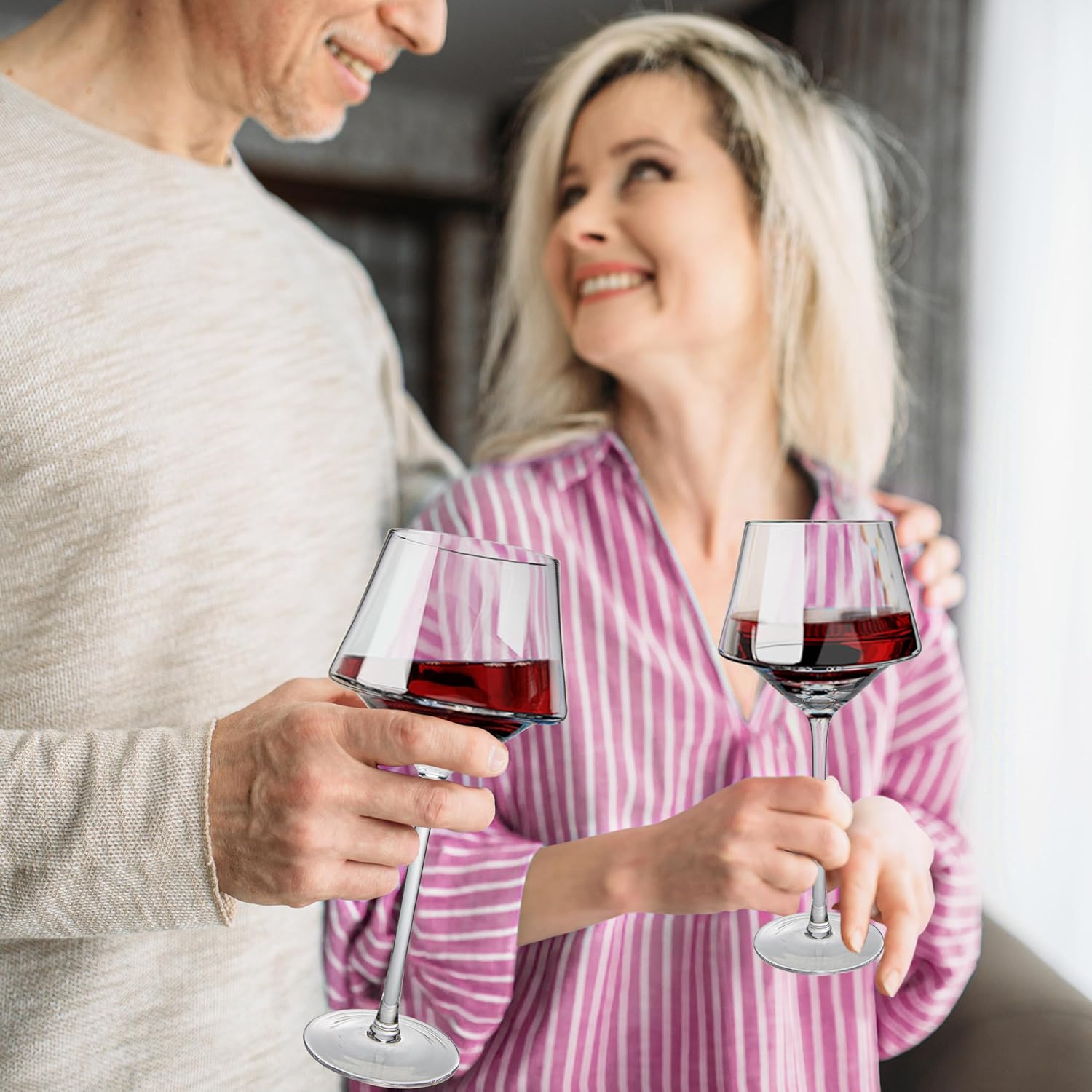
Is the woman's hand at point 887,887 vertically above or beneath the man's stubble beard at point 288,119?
beneath

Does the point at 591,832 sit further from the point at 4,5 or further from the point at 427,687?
the point at 4,5

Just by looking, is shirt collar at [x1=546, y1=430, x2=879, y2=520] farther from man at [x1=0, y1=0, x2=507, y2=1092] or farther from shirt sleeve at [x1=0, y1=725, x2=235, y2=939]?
shirt sleeve at [x1=0, y1=725, x2=235, y2=939]

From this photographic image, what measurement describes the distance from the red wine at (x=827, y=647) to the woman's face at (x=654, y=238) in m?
0.47

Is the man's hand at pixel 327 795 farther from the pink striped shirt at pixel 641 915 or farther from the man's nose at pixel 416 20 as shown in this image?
the man's nose at pixel 416 20

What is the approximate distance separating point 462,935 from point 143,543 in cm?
43

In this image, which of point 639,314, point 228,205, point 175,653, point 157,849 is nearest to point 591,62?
point 639,314

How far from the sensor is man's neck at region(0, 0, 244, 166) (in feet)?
3.47

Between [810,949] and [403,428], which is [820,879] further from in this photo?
[403,428]

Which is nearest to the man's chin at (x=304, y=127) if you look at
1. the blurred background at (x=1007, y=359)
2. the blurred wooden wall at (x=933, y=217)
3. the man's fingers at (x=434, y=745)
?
the man's fingers at (x=434, y=745)

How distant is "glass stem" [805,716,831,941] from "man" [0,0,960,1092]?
30 centimetres

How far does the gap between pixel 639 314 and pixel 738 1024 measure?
639mm

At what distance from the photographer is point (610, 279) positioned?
112 centimetres

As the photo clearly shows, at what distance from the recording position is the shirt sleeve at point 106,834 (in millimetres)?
737

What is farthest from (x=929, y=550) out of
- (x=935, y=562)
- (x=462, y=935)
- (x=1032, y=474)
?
(x=1032, y=474)
